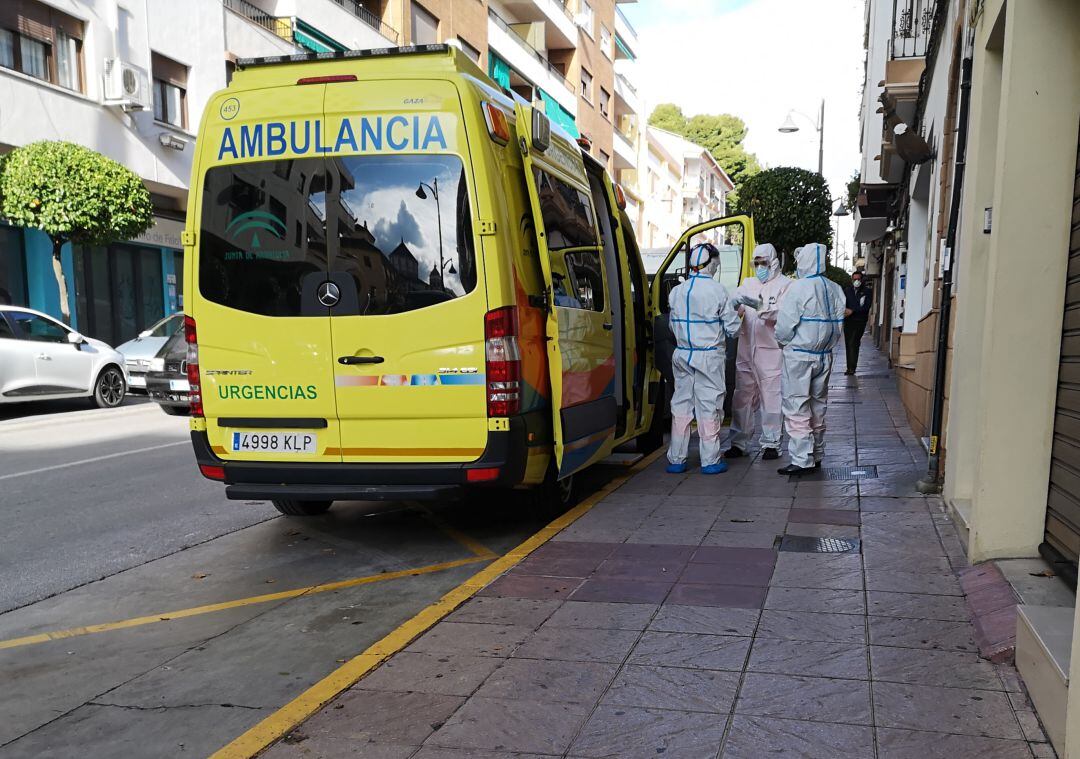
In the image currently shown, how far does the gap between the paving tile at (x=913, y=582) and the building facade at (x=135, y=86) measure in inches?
433

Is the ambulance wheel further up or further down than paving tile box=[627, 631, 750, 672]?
further down

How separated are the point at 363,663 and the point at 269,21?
22.3 meters

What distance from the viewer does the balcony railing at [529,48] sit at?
32750mm

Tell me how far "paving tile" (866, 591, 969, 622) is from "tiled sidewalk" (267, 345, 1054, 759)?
0.01 metres

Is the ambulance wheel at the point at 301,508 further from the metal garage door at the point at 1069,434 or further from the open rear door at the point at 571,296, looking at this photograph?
the metal garage door at the point at 1069,434

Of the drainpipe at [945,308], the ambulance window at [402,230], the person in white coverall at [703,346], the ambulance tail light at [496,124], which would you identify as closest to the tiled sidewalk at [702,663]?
the drainpipe at [945,308]

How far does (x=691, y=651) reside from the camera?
373 centimetres

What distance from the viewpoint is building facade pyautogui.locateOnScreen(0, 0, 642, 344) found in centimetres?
1725

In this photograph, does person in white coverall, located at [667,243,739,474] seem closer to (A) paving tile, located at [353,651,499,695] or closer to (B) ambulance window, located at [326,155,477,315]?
(B) ambulance window, located at [326,155,477,315]

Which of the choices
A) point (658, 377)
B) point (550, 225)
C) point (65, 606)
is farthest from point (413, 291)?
point (658, 377)

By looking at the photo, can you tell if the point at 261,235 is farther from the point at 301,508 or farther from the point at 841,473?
the point at 841,473

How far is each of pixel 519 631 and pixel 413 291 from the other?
6.65 feet

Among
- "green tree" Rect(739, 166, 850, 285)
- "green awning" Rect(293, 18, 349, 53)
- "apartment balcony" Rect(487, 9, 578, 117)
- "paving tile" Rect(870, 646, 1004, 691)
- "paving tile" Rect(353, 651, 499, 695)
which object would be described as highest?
"apartment balcony" Rect(487, 9, 578, 117)

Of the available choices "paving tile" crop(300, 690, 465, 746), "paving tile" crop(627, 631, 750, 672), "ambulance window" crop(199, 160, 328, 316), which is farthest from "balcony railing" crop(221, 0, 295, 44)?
"paving tile" crop(300, 690, 465, 746)
